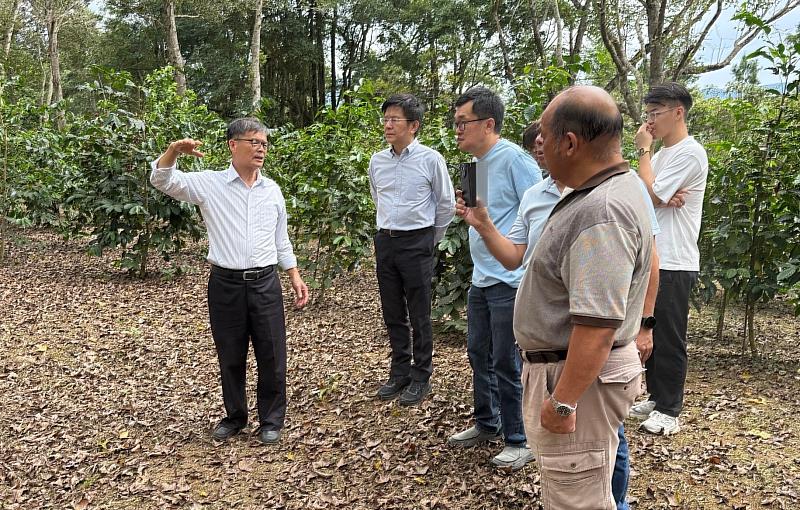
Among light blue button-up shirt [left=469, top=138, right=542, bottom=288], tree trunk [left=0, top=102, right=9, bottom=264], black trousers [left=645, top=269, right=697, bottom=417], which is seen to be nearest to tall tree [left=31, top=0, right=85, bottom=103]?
tree trunk [left=0, top=102, right=9, bottom=264]

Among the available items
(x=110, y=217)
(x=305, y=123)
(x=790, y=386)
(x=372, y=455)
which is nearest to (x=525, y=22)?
(x=305, y=123)

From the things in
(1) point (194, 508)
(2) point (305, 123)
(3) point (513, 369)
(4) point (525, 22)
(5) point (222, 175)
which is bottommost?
(1) point (194, 508)

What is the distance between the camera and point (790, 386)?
484cm

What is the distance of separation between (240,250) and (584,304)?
2.49 meters

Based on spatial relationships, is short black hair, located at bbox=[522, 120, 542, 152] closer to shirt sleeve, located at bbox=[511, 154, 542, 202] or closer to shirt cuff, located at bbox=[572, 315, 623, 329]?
shirt sleeve, located at bbox=[511, 154, 542, 202]

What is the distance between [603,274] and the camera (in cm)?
176

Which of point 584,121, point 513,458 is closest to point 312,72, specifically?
point 513,458

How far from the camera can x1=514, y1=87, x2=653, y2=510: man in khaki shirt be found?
1777mm

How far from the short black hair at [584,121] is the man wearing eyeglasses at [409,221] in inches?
99.0

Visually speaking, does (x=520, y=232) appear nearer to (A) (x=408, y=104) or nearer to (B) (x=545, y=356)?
(B) (x=545, y=356)

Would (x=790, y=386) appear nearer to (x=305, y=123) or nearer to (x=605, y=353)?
(x=605, y=353)

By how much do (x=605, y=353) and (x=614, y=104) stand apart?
723mm

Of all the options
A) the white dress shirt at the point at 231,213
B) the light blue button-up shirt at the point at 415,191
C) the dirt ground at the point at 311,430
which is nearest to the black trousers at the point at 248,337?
the white dress shirt at the point at 231,213

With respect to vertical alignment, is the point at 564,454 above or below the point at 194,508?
above
